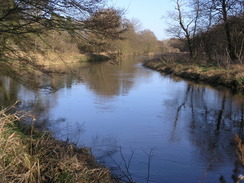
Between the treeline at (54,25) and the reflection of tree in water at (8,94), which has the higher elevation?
the treeline at (54,25)

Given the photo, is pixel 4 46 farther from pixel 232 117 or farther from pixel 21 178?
pixel 232 117

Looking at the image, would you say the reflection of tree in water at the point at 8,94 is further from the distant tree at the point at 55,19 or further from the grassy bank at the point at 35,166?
the grassy bank at the point at 35,166

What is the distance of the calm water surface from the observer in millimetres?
6121

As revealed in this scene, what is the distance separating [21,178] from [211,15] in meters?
22.8

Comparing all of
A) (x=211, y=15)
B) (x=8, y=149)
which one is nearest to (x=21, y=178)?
(x=8, y=149)

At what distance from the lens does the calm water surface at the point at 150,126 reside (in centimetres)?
612

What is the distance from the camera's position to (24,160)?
4039mm

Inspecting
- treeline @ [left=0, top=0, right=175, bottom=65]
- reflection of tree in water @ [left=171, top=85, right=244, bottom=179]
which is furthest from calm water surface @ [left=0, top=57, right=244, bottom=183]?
treeline @ [left=0, top=0, right=175, bottom=65]

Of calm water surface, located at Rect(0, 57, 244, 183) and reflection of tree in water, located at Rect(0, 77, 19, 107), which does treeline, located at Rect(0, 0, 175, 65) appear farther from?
reflection of tree in water, located at Rect(0, 77, 19, 107)

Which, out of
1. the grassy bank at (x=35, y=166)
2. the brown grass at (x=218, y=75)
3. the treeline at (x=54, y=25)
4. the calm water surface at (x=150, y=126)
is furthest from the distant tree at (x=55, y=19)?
the brown grass at (x=218, y=75)

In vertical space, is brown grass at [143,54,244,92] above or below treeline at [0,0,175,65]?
below

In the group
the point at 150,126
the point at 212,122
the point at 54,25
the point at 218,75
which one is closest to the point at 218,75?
the point at 218,75

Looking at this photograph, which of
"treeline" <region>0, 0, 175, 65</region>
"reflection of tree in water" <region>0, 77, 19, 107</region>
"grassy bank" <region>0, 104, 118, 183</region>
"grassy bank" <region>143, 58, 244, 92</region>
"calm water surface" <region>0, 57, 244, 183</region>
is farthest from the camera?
"grassy bank" <region>143, 58, 244, 92</region>

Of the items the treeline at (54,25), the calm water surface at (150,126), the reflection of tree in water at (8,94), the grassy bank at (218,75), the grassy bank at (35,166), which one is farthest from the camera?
the grassy bank at (218,75)
